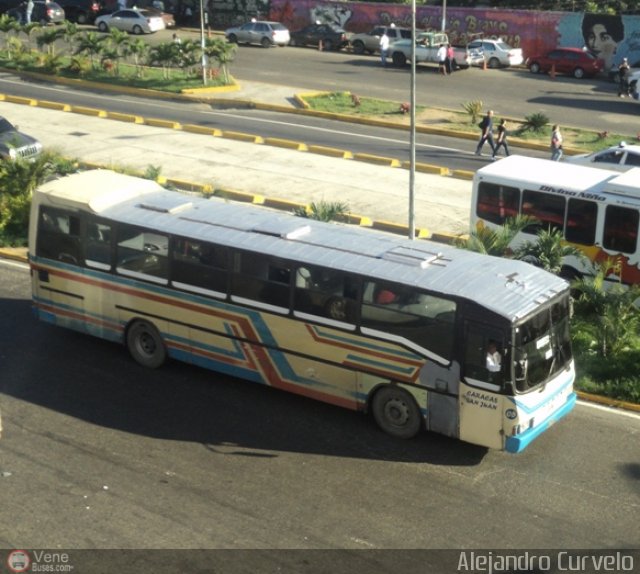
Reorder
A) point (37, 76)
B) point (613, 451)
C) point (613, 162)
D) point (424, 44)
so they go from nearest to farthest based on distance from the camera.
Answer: point (613, 451), point (613, 162), point (37, 76), point (424, 44)

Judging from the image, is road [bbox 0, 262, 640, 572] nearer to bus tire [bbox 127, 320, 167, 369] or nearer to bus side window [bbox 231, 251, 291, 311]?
bus tire [bbox 127, 320, 167, 369]

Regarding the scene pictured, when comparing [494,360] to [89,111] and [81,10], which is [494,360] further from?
[81,10]

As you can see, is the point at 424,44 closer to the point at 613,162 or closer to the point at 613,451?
the point at 613,162

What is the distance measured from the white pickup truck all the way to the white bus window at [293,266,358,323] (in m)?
37.7

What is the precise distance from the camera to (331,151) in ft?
107

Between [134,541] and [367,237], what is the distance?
5752 mm

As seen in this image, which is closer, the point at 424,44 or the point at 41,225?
the point at 41,225

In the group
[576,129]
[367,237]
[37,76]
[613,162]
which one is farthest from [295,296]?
[37,76]

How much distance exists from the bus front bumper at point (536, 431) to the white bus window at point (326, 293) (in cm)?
268

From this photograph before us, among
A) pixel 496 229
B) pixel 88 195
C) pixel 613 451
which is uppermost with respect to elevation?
pixel 88 195

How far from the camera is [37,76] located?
45.1 metres

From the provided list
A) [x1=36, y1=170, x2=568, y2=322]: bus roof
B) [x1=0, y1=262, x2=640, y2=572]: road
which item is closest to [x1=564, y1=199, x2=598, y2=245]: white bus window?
[x1=36, y1=170, x2=568, y2=322]: bus roof

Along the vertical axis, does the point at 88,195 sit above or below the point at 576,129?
above

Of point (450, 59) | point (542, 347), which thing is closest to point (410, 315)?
point (542, 347)
